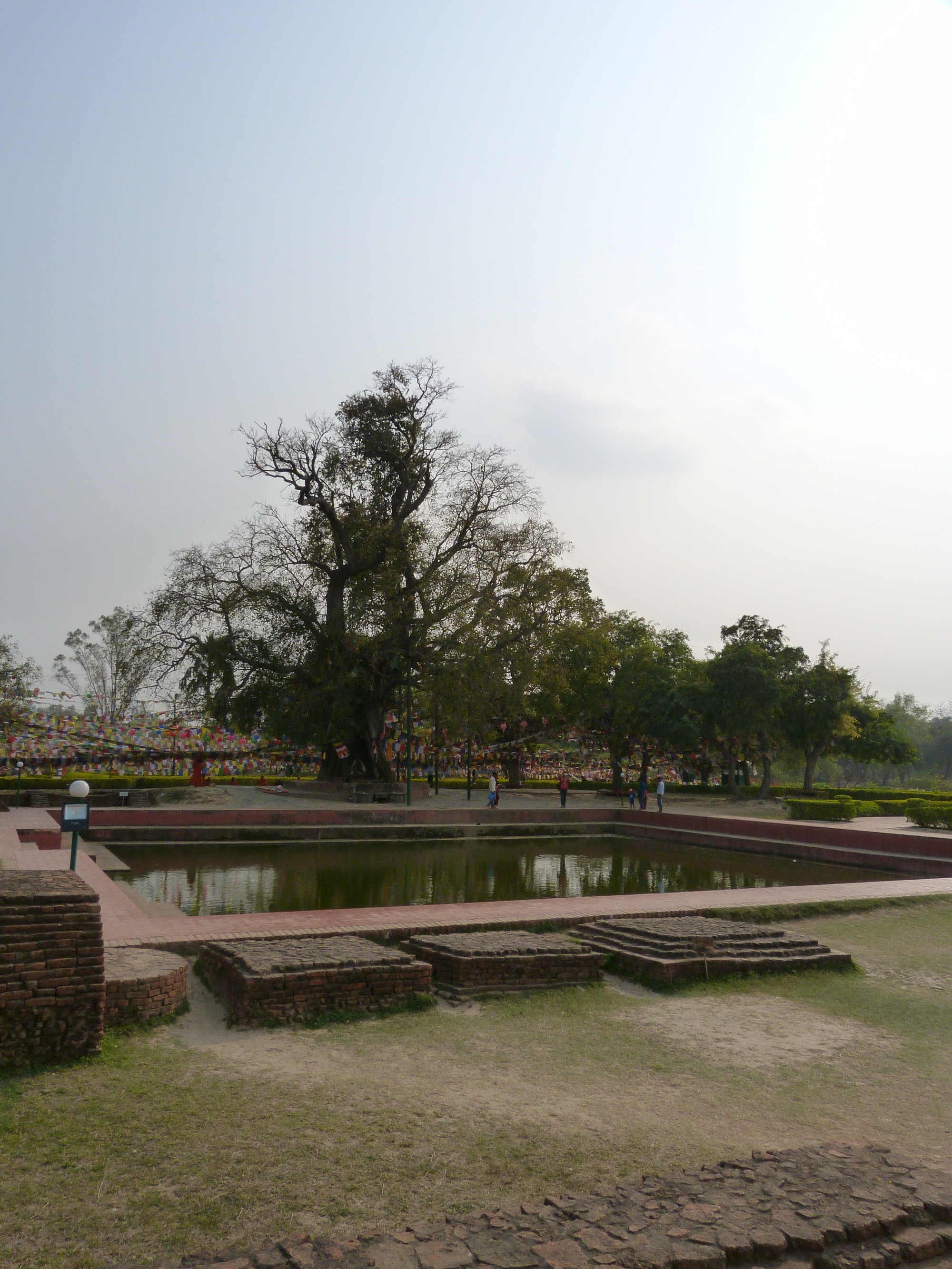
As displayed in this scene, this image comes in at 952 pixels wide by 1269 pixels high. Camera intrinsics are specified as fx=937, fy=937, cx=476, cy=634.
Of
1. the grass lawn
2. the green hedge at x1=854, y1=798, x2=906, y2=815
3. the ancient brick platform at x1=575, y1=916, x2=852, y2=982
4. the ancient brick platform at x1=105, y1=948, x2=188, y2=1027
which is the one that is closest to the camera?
the grass lawn

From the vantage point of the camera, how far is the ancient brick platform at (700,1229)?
3.23 m

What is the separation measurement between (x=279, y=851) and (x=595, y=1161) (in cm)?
1572

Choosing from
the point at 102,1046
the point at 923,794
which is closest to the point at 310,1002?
the point at 102,1046

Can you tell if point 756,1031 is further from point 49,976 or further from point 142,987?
point 49,976

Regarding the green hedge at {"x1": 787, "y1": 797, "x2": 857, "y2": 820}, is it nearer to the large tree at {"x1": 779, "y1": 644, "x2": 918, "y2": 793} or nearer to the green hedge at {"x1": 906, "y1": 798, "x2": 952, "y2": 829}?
the green hedge at {"x1": 906, "y1": 798, "x2": 952, "y2": 829}

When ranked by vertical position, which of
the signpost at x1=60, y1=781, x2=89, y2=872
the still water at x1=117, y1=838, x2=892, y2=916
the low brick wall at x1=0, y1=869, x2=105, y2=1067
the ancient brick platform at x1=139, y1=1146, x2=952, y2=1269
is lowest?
the still water at x1=117, y1=838, x2=892, y2=916

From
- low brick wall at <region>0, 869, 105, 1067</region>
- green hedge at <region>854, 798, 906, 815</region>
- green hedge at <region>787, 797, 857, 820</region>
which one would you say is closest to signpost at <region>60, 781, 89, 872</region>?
low brick wall at <region>0, 869, 105, 1067</region>

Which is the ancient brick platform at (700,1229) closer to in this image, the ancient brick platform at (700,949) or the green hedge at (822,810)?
the ancient brick platform at (700,949)

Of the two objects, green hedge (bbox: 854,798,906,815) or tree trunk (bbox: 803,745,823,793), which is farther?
tree trunk (bbox: 803,745,823,793)

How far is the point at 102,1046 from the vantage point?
533 centimetres

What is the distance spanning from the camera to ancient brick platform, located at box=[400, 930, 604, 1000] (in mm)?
7227

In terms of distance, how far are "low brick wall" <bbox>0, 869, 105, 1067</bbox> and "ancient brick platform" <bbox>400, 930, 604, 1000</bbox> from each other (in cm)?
280

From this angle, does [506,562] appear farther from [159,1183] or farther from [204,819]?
[159,1183]

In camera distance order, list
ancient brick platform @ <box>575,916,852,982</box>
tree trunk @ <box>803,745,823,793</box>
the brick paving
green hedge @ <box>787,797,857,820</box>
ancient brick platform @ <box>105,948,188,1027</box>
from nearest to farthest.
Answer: ancient brick platform @ <box>105,948,188,1027</box>, ancient brick platform @ <box>575,916,852,982</box>, the brick paving, green hedge @ <box>787,797,857,820</box>, tree trunk @ <box>803,745,823,793</box>
